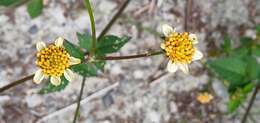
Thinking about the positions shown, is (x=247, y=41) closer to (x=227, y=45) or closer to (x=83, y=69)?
(x=227, y=45)

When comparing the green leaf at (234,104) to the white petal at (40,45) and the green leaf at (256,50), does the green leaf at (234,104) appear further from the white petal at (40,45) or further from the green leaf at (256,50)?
the white petal at (40,45)

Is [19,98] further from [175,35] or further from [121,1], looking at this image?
[175,35]

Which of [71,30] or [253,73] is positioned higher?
[71,30]

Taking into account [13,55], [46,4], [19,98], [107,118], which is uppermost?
[46,4]

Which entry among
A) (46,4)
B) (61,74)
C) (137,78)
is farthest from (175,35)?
(46,4)

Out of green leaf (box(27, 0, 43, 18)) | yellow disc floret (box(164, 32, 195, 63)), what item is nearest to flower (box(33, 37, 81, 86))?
yellow disc floret (box(164, 32, 195, 63))

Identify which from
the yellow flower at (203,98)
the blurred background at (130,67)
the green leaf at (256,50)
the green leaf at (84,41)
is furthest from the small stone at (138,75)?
the green leaf at (84,41)
